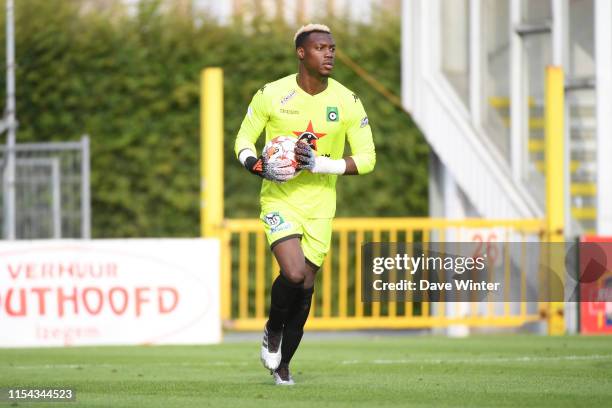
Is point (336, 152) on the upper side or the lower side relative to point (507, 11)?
lower

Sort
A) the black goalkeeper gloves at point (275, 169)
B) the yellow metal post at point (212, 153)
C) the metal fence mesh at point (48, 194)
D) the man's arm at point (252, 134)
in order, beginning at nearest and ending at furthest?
the black goalkeeper gloves at point (275, 169) < the man's arm at point (252, 134) < the yellow metal post at point (212, 153) < the metal fence mesh at point (48, 194)

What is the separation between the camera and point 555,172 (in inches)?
578

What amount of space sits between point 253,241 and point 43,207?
2.65 m

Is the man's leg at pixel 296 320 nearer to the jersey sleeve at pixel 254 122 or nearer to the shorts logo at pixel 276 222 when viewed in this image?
the shorts logo at pixel 276 222

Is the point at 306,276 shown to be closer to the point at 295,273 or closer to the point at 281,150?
→ the point at 295,273

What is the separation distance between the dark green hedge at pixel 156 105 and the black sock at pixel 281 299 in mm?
9341

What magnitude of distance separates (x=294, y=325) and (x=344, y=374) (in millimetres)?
1091

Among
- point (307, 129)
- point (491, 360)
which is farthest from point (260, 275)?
point (307, 129)

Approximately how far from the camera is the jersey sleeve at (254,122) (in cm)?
849

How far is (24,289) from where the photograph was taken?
13.2 m

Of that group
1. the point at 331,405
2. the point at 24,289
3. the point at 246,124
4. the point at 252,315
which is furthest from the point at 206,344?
the point at 331,405

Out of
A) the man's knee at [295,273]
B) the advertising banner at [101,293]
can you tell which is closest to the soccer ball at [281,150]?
the man's knee at [295,273]

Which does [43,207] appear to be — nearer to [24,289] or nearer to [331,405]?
[24,289]

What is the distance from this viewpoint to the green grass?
306 inches
